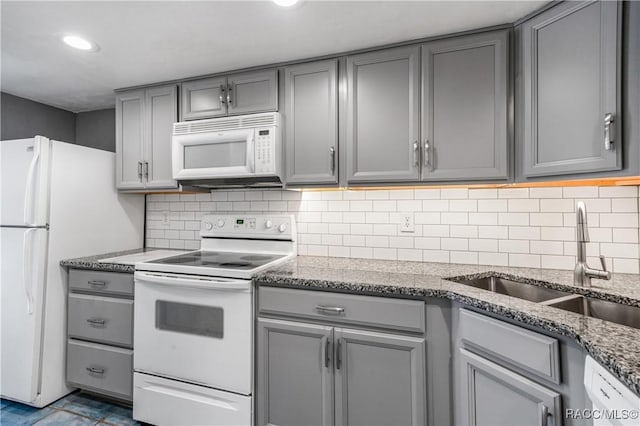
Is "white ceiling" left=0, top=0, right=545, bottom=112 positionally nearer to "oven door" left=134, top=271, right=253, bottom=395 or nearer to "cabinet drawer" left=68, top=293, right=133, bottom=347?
"oven door" left=134, top=271, right=253, bottom=395

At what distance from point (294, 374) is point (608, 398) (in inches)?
48.9

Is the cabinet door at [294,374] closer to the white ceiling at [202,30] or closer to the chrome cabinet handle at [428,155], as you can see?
the chrome cabinet handle at [428,155]

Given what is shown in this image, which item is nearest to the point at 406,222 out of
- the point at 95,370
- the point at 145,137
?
the point at 145,137

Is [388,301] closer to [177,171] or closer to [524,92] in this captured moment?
[524,92]

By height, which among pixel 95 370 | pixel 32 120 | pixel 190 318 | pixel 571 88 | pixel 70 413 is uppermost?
pixel 32 120

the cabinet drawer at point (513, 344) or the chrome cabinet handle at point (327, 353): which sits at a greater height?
the cabinet drawer at point (513, 344)

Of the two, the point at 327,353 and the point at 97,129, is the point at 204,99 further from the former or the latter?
the point at 327,353

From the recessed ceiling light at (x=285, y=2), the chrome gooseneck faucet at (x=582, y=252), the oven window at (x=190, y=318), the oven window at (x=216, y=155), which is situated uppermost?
the recessed ceiling light at (x=285, y=2)

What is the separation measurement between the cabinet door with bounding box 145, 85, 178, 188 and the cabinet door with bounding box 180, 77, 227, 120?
0.10 metres

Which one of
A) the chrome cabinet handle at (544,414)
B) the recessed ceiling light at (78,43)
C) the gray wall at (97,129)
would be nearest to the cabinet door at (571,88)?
the chrome cabinet handle at (544,414)

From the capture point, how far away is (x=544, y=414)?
3.40 ft

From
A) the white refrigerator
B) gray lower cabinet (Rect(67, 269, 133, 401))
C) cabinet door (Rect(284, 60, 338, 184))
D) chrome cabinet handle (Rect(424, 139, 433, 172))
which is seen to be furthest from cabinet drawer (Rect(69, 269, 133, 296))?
chrome cabinet handle (Rect(424, 139, 433, 172))

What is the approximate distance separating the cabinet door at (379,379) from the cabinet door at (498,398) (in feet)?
0.57

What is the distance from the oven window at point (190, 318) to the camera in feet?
5.74
